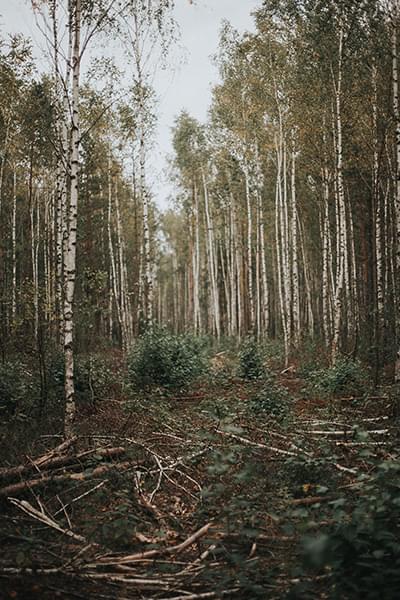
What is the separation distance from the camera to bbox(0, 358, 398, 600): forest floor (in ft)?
10.4

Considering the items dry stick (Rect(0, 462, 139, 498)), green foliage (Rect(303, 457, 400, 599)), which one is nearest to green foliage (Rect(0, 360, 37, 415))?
dry stick (Rect(0, 462, 139, 498))

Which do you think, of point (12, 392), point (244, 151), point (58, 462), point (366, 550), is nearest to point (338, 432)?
point (366, 550)

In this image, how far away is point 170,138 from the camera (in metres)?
27.0

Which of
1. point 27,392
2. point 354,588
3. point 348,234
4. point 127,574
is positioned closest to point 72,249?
point 27,392

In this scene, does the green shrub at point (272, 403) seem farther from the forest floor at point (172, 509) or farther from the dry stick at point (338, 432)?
the dry stick at point (338, 432)

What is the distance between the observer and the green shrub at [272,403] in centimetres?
762

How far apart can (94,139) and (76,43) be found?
47.3 feet

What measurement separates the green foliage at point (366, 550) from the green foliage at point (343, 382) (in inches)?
255

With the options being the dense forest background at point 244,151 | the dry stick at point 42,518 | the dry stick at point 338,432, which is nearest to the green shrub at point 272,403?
the dry stick at point 338,432

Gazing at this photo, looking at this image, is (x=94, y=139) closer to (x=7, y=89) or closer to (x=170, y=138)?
(x=7, y=89)

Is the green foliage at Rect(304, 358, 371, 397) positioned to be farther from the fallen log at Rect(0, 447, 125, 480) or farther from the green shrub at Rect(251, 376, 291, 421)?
the fallen log at Rect(0, 447, 125, 480)

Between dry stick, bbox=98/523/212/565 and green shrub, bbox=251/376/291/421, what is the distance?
3.84m

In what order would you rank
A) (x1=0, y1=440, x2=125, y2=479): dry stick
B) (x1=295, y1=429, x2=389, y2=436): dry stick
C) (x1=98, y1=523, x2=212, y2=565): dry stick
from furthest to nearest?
1. (x1=295, y1=429, x2=389, y2=436): dry stick
2. (x1=0, y1=440, x2=125, y2=479): dry stick
3. (x1=98, y1=523, x2=212, y2=565): dry stick

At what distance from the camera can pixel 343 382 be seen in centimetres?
990
